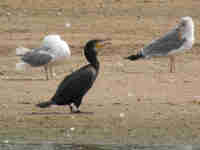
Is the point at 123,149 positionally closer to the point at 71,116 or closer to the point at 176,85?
the point at 71,116

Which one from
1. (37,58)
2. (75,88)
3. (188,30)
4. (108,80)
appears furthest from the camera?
(188,30)

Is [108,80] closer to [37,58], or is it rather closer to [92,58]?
[37,58]

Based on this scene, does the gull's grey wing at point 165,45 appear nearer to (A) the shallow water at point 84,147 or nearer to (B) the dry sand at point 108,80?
(B) the dry sand at point 108,80

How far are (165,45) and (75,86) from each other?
15.5ft

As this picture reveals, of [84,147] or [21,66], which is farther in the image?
[21,66]

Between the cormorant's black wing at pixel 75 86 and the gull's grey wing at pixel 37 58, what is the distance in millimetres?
3260

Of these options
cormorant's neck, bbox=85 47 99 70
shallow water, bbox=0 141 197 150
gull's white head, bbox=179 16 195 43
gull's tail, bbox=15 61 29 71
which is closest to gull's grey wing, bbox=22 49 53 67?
gull's tail, bbox=15 61 29 71

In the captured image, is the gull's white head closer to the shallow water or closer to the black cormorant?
the black cormorant

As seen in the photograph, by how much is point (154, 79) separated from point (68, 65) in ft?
7.39

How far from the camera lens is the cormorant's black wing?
37.0 feet

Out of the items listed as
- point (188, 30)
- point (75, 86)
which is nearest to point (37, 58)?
point (188, 30)

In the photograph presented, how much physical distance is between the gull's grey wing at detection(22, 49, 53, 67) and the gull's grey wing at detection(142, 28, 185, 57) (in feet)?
6.48

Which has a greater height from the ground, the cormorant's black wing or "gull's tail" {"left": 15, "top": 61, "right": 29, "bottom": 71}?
the cormorant's black wing

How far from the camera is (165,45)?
15.7 metres
